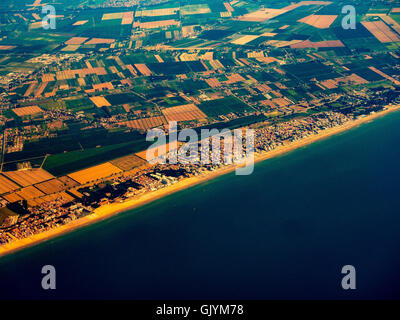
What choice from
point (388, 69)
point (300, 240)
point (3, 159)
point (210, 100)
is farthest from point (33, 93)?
point (388, 69)

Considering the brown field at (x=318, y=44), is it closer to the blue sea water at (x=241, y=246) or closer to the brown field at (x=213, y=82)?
the brown field at (x=213, y=82)

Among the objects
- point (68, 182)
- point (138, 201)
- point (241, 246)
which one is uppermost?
point (68, 182)

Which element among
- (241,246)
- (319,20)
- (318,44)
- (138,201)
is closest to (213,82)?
(318,44)

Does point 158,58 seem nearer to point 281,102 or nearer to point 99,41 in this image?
point 99,41

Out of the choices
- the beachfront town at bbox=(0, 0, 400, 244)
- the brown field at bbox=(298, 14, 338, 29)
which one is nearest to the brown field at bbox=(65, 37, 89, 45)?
the beachfront town at bbox=(0, 0, 400, 244)

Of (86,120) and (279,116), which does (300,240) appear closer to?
(279,116)

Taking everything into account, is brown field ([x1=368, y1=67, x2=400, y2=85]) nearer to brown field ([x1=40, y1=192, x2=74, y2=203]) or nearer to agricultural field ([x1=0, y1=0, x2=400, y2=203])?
agricultural field ([x1=0, y1=0, x2=400, y2=203])
